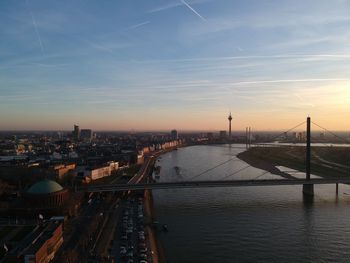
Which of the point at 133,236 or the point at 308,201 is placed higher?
the point at 308,201

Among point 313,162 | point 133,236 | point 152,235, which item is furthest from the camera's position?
point 313,162

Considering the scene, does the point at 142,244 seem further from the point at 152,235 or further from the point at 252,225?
the point at 252,225

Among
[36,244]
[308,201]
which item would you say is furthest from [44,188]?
[308,201]

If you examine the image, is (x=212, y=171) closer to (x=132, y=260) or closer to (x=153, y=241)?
(x=153, y=241)

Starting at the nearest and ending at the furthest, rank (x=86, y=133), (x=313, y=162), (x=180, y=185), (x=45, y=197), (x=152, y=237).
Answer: (x=152, y=237) → (x=45, y=197) → (x=180, y=185) → (x=313, y=162) → (x=86, y=133)

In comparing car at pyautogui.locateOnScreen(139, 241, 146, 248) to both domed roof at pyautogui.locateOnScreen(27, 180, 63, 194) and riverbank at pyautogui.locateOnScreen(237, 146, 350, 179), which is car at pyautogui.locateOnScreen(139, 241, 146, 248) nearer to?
domed roof at pyautogui.locateOnScreen(27, 180, 63, 194)

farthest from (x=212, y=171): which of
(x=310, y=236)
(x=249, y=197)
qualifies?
(x=310, y=236)

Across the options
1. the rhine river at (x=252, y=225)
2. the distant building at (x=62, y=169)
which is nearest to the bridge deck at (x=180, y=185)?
the rhine river at (x=252, y=225)

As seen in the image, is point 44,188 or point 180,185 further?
point 180,185

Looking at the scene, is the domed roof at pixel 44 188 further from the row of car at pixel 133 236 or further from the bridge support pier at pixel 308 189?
the bridge support pier at pixel 308 189
